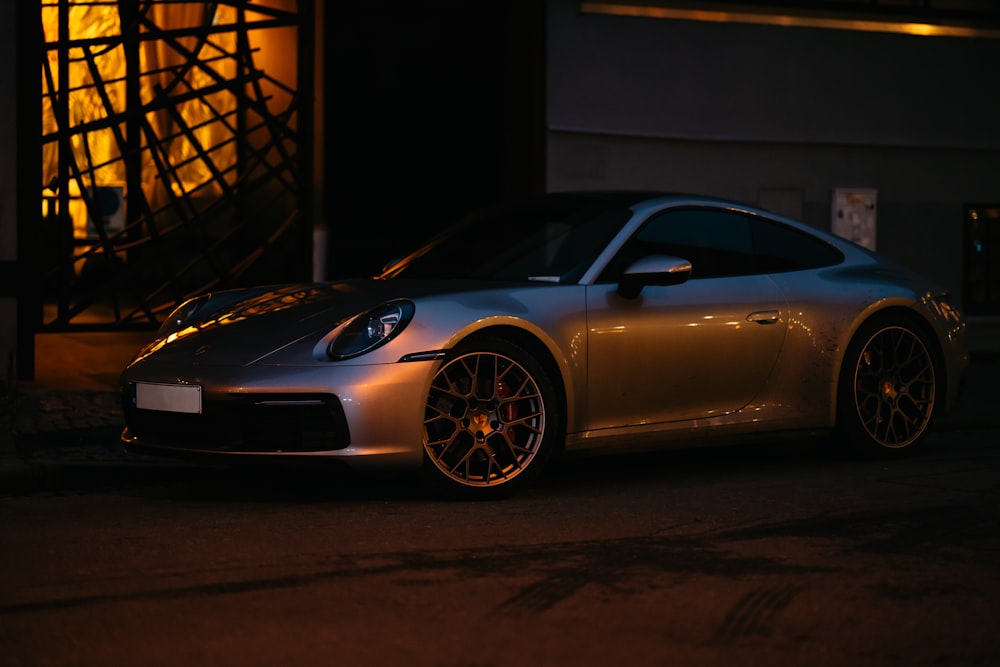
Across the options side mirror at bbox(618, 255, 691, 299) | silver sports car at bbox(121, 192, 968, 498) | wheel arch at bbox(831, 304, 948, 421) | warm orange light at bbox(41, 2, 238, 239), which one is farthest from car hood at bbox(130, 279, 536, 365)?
warm orange light at bbox(41, 2, 238, 239)

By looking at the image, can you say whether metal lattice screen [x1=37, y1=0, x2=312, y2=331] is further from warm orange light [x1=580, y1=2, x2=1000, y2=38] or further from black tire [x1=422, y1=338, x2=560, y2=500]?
black tire [x1=422, y1=338, x2=560, y2=500]

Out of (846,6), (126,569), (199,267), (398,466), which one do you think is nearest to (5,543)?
(126,569)

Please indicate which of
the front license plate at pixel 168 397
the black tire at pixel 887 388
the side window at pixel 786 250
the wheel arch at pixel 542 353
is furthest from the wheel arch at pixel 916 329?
the front license plate at pixel 168 397

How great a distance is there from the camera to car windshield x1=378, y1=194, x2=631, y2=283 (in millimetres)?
7504

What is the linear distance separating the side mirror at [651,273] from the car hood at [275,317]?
0.55 m

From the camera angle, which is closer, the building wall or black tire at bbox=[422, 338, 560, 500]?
black tire at bbox=[422, 338, 560, 500]

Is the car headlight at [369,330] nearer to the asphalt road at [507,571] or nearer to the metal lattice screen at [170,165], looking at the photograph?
the asphalt road at [507,571]

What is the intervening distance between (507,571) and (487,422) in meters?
1.57

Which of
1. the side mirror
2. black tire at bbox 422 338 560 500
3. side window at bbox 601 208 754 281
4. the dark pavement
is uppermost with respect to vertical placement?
side window at bbox 601 208 754 281

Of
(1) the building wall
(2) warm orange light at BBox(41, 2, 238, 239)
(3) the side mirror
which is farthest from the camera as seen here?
(2) warm orange light at BBox(41, 2, 238, 239)

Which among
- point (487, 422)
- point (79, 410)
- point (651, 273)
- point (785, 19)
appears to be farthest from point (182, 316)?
point (785, 19)

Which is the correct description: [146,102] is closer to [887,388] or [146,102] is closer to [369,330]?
[887,388]

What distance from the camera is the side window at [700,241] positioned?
771 cm

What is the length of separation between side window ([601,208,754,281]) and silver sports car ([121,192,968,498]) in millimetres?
11
